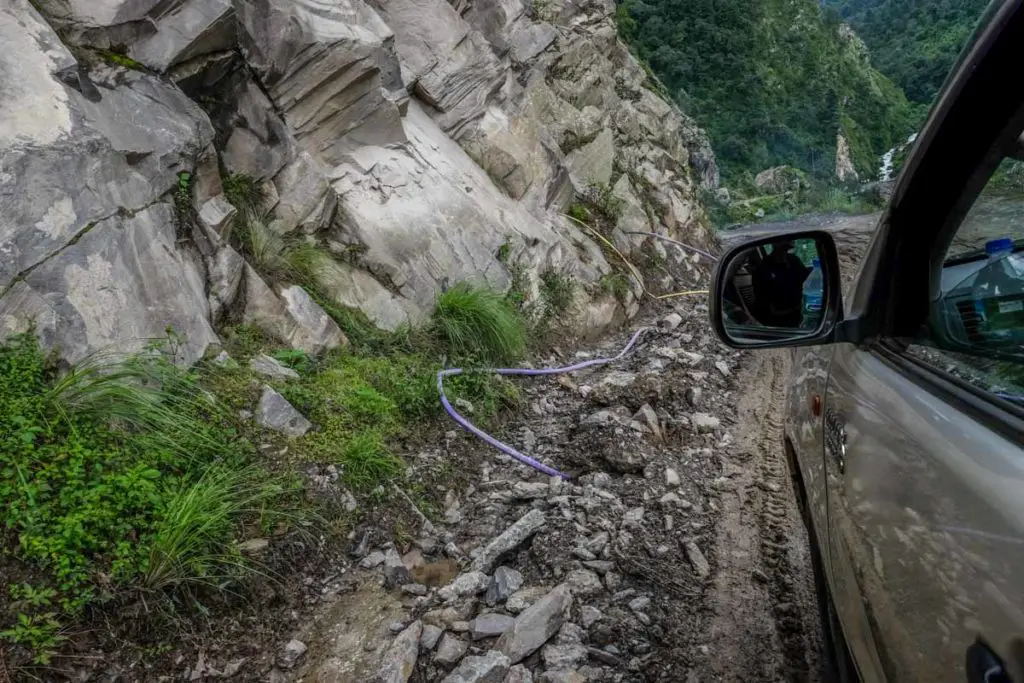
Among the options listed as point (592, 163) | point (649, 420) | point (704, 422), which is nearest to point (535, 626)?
point (649, 420)

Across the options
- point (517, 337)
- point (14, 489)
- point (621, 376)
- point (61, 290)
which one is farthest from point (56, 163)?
point (621, 376)

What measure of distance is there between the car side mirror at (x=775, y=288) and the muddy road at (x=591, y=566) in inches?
21.3

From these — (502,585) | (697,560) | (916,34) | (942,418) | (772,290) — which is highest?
(916,34)

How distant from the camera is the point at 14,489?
2.69 m

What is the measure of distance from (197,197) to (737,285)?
419 cm

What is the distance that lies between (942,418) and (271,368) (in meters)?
3.92

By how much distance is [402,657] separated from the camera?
2.74 meters

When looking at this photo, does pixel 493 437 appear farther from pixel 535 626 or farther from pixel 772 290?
pixel 772 290

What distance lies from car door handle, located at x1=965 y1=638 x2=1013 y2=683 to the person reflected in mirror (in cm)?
105

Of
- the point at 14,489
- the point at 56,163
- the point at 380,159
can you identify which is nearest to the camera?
the point at 14,489

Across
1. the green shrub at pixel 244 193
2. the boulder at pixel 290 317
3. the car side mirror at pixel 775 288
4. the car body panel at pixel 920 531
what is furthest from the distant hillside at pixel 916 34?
the green shrub at pixel 244 193

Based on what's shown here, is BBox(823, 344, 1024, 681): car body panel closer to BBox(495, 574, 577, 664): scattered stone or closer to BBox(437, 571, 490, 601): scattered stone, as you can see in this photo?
BBox(495, 574, 577, 664): scattered stone

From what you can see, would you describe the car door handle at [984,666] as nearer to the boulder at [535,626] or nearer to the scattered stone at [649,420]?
the boulder at [535,626]

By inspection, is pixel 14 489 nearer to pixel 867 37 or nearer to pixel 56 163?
pixel 56 163
